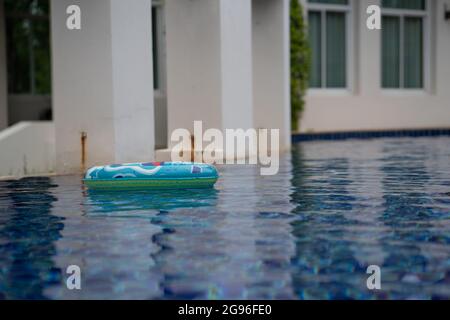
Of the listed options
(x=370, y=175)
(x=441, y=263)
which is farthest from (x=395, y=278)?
(x=370, y=175)

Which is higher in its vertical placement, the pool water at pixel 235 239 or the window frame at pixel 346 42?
the window frame at pixel 346 42

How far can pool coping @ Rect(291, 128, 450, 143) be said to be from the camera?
862 inches

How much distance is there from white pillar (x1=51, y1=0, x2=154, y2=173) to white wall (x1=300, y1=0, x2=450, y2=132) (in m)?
9.72

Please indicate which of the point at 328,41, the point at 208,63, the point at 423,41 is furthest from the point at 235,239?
the point at 423,41

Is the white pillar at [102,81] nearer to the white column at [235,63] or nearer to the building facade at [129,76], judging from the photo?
the building facade at [129,76]

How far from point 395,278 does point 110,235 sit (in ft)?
8.71

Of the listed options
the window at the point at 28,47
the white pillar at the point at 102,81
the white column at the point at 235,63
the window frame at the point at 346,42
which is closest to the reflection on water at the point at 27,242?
the white pillar at the point at 102,81

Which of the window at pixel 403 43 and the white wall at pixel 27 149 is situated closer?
the white wall at pixel 27 149

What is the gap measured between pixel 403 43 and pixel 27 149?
565 inches

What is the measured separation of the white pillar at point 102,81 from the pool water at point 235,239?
4.71 ft

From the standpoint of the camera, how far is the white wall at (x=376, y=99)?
2323cm

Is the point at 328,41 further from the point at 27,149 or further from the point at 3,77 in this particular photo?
the point at 27,149

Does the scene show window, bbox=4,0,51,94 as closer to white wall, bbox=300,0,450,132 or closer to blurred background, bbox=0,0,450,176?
blurred background, bbox=0,0,450,176

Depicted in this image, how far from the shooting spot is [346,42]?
931 inches
